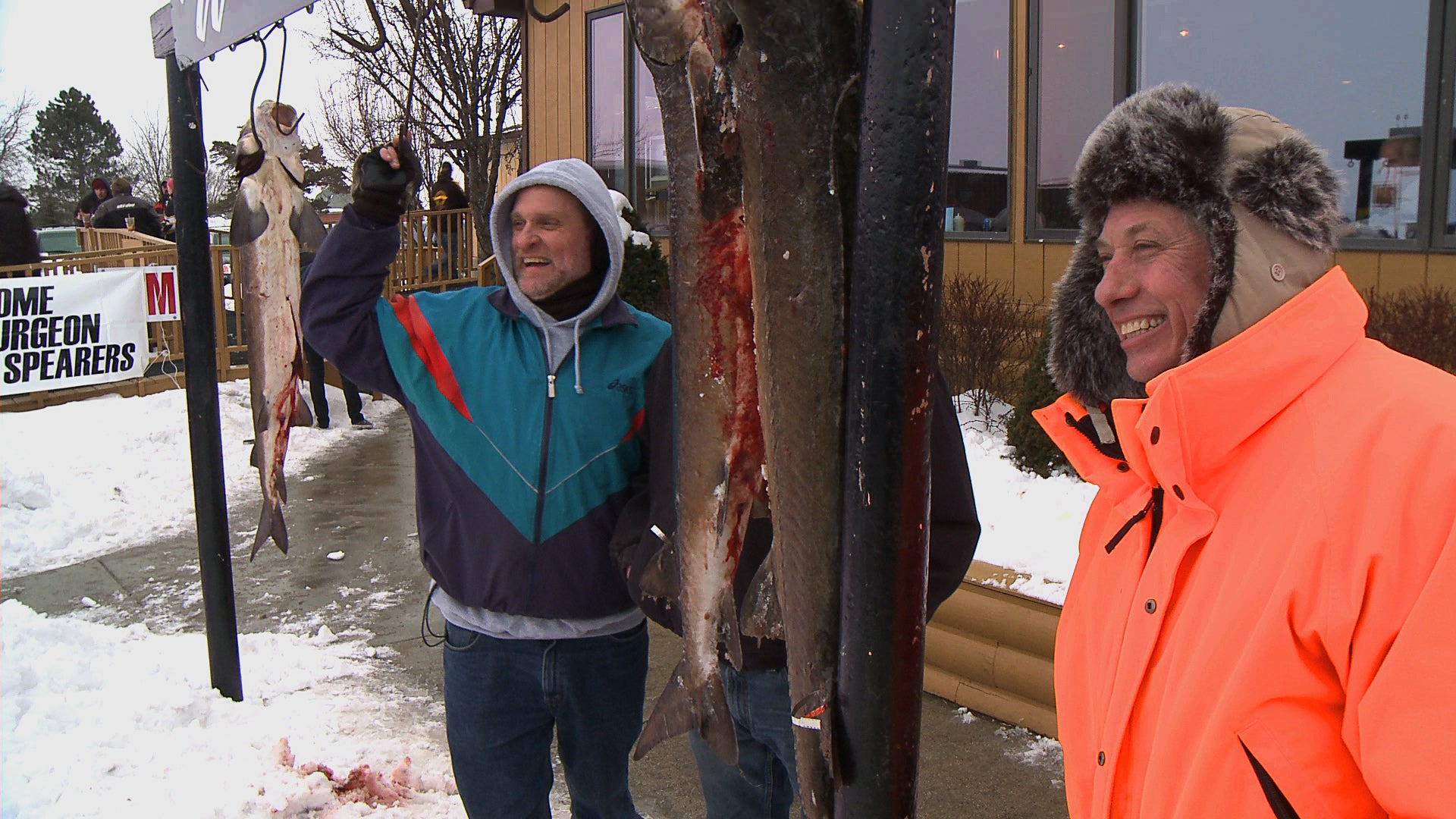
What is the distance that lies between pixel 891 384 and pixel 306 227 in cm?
199

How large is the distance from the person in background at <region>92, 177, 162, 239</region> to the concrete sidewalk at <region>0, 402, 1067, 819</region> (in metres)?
8.55

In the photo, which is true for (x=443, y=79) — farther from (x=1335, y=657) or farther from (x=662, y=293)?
(x=1335, y=657)

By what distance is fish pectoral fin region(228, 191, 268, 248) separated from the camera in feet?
8.22

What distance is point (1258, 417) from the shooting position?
144 cm

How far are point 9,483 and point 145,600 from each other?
2429mm

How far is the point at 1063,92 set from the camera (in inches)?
310

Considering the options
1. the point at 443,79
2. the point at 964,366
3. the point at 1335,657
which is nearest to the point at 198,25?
the point at 1335,657

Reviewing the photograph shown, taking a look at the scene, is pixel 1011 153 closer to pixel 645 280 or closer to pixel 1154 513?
pixel 645 280

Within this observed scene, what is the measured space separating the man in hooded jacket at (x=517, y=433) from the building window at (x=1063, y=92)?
5.91m

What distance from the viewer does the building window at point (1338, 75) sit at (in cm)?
627

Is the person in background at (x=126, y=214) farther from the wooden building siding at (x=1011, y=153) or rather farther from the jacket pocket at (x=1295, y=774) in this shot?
Answer: the jacket pocket at (x=1295, y=774)

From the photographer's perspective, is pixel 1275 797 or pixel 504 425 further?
pixel 504 425

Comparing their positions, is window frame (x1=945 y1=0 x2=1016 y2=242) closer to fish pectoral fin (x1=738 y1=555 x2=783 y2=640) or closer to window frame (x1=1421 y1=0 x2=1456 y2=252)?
window frame (x1=1421 y1=0 x2=1456 y2=252)

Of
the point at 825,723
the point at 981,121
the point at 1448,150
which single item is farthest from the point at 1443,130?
the point at 825,723
